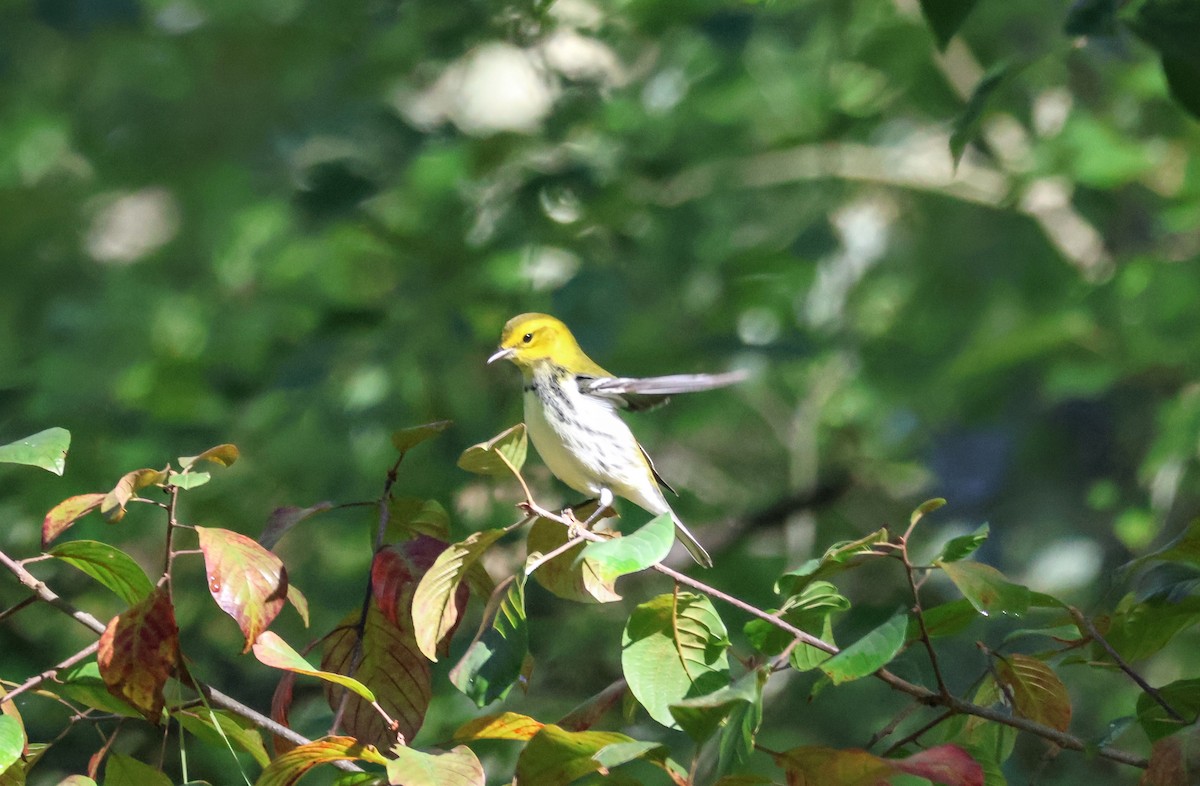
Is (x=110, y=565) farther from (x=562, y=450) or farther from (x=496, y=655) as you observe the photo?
(x=562, y=450)

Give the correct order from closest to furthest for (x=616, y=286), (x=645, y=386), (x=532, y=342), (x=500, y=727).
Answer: (x=500, y=727) → (x=645, y=386) → (x=532, y=342) → (x=616, y=286)

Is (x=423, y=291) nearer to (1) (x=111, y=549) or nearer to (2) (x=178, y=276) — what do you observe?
(2) (x=178, y=276)

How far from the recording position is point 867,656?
0.89 metres

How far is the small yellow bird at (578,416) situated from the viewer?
1701 millimetres

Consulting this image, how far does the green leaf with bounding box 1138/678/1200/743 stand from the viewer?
1.03 metres

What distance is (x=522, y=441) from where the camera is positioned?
1082 millimetres

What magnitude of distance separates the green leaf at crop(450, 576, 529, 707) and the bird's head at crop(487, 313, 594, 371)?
81 centimetres

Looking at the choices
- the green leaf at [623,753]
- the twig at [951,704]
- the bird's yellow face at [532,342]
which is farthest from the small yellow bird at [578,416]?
the green leaf at [623,753]

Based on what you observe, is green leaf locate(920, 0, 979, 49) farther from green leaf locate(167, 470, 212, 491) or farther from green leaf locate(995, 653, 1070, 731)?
green leaf locate(167, 470, 212, 491)

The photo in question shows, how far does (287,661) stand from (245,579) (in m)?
0.10

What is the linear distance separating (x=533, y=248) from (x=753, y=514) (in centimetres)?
98

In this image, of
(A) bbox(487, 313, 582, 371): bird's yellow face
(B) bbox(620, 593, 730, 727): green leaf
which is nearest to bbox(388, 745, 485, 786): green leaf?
(B) bbox(620, 593, 730, 727): green leaf

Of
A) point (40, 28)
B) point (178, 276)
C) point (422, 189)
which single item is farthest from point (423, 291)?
point (40, 28)

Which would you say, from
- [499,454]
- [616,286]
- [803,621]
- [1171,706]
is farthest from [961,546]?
[616,286]
